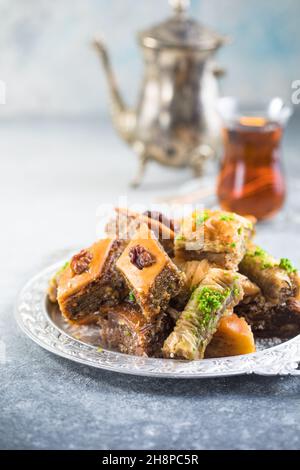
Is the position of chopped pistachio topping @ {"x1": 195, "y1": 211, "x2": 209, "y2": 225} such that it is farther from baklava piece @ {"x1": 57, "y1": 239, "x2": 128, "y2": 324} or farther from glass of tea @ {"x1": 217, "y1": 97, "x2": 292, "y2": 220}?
glass of tea @ {"x1": 217, "y1": 97, "x2": 292, "y2": 220}

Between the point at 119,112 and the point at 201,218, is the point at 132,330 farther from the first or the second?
the point at 119,112

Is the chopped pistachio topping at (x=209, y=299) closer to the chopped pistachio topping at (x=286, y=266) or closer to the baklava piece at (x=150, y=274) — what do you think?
the baklava piece at (x=150, y=274)

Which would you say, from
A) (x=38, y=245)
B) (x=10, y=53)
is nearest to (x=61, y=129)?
(x=10, y=53)

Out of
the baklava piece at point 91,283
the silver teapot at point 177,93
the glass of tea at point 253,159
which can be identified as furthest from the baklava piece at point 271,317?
the silver teapot at point 177,93

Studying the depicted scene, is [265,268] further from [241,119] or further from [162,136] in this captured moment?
[162,136]

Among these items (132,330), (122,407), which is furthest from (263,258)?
(122,407)

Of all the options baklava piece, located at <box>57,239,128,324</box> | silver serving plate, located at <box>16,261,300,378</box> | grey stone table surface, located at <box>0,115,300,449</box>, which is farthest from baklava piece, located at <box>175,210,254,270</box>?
grey stone table surface, located at <box>0,115,300,449</box>
